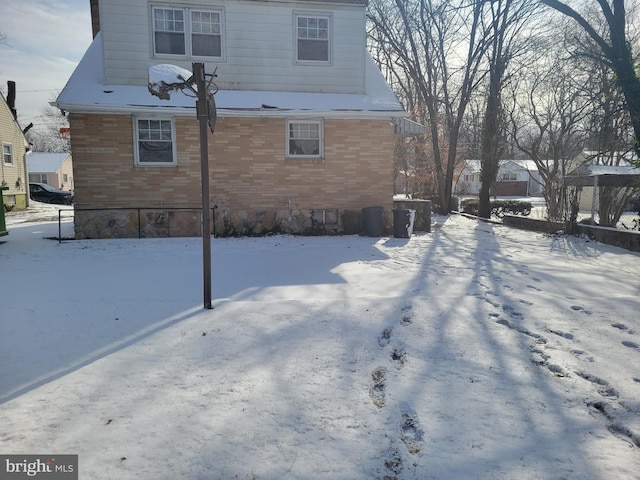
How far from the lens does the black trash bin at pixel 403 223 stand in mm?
11594

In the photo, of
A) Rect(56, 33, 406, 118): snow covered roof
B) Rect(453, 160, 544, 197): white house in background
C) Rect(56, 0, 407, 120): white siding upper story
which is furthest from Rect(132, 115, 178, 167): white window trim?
Rect(453, 160, 544, 197): white house in background

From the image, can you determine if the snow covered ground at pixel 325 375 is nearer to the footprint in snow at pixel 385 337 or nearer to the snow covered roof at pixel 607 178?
the footprint in snow at pixel 385 337

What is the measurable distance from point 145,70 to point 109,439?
36.8 feet

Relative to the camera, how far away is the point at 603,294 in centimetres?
579

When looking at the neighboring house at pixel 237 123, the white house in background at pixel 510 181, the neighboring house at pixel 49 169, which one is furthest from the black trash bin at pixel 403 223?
the neighboring house at pixel 49 169

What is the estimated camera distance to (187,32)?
1157cm

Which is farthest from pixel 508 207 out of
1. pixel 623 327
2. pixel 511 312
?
pixel 623 327

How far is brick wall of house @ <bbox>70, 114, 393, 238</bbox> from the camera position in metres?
11.0

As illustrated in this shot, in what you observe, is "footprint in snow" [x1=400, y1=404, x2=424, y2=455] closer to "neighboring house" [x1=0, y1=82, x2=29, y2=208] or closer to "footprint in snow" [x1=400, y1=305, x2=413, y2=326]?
"footprint in snow" [x1=400, y1=305, x2=413, y2=326]

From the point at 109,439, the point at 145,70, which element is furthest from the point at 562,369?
the point at 145,70

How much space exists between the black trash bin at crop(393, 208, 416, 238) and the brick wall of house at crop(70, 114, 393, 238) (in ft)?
2.37

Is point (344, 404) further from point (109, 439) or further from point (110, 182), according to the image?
point (110, 182)

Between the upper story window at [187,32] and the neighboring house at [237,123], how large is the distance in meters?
0.03

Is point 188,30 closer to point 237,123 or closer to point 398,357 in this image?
point 237,123
